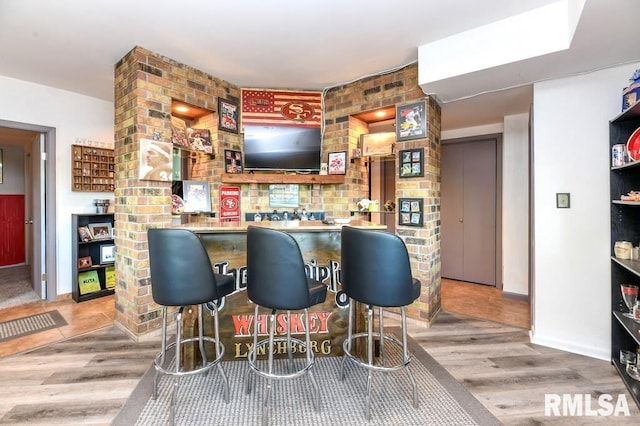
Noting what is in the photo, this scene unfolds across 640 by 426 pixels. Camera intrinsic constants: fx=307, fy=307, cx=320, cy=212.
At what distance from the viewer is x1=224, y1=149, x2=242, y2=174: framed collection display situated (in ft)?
11.4

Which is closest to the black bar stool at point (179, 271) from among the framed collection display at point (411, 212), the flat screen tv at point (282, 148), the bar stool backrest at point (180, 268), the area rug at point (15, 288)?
the bar stool backrest at point (180, 268)

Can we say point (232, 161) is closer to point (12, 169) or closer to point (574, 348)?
point (574, 348)

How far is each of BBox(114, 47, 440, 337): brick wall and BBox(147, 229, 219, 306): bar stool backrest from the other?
1159 mm

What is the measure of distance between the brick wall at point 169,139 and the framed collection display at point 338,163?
8 cm

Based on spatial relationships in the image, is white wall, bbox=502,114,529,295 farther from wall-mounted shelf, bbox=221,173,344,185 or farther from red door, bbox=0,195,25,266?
red door, bbox=0,195,25,266

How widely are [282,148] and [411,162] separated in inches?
58.2


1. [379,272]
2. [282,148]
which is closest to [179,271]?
[379,272]

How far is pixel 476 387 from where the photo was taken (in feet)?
6.73

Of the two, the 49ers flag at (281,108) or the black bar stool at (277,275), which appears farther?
the 49ers flag at (281,108)

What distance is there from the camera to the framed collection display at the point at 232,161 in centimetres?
347

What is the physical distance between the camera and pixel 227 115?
349 centimetres

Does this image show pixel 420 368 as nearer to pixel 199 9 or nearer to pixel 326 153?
pixel 326 153

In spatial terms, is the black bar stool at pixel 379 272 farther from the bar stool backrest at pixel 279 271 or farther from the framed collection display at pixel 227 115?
the framed collection display at pixel 227 115

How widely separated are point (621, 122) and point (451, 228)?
275 cm
